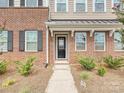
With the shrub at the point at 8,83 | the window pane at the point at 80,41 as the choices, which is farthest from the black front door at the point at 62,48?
the shrub at the point at 8,83

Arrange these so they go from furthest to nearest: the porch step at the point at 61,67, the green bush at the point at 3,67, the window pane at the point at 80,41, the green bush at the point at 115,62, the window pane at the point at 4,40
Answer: the window pane at the point at 80,41
the window pane at the point at 4,40
the porch step at the point at 61,67
the green bush at the point at 115,62
the green bush at the point at 3,67

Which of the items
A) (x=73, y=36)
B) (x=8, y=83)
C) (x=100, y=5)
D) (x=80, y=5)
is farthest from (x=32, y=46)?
(x=100, y=5)

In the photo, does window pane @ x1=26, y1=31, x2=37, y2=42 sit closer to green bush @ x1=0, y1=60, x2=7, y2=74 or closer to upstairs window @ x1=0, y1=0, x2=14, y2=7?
green bush @ x1=0, y1=60, x2=7, y2=74

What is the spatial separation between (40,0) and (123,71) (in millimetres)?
9177

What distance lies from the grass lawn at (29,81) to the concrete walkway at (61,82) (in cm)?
32

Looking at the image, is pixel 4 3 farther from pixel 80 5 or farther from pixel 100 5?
pixel 100 5

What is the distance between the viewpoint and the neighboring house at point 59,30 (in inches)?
861

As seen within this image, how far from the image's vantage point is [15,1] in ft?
79.6

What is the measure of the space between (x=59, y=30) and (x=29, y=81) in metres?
A: 6.92

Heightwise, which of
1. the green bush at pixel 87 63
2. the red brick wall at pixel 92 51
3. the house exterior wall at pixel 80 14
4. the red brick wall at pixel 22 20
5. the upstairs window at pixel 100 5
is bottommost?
the green bush at pixel 87 63

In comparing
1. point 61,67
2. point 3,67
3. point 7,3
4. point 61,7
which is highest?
point 7,3

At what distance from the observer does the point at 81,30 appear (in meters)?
22.5

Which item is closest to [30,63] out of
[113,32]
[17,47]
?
[17,47]

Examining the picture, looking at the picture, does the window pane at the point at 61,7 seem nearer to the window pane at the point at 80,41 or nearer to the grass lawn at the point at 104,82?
the window pane at the point at 80,41
